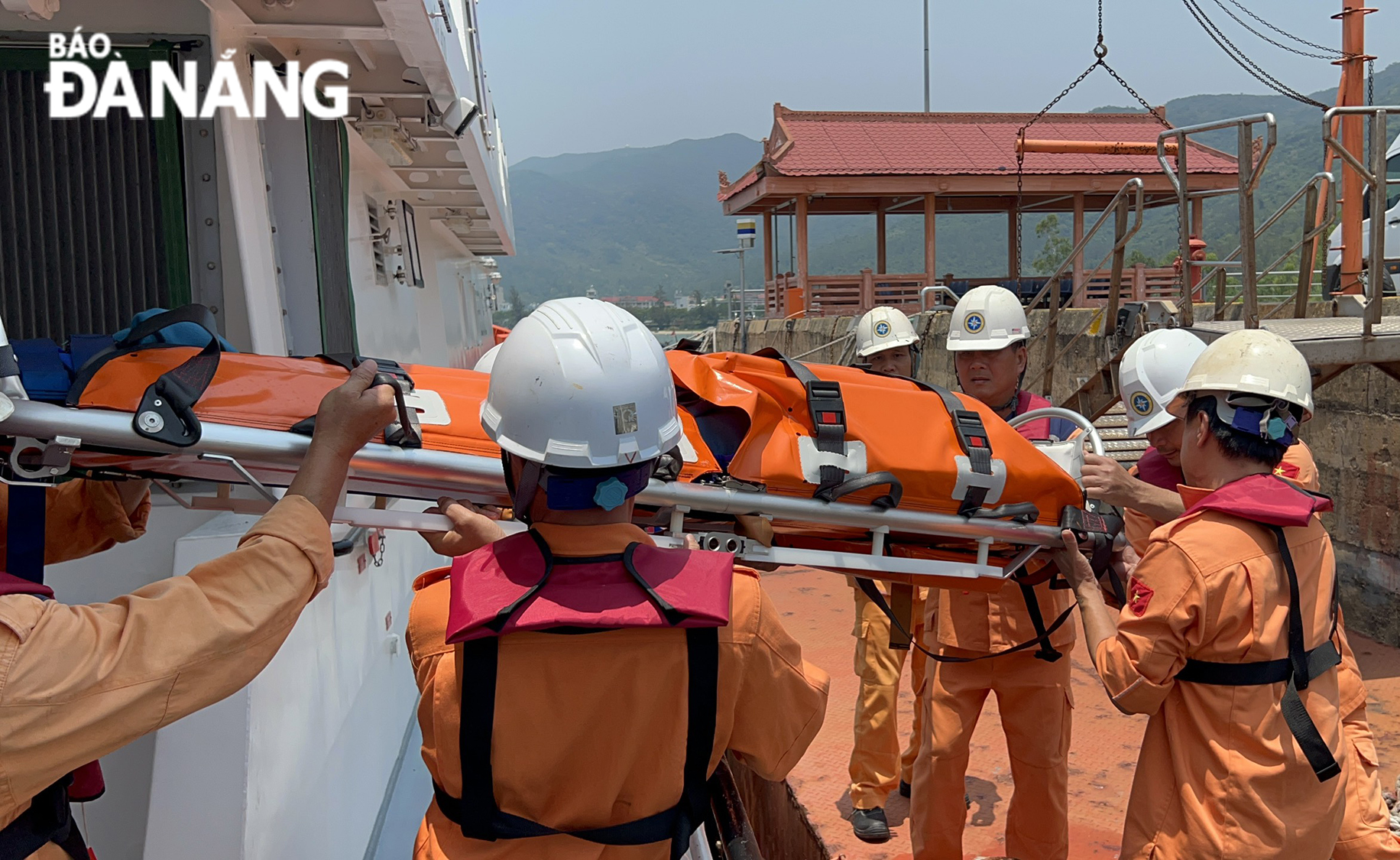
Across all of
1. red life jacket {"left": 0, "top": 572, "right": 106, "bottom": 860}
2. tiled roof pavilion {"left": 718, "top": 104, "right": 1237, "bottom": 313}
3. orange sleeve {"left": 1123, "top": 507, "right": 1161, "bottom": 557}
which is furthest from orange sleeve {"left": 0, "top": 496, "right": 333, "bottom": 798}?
tiled roof pavilion {"left": 718, "top": 104, "right": 1237, "bottom": 313}

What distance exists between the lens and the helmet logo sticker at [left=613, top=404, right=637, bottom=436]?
63.0 inches

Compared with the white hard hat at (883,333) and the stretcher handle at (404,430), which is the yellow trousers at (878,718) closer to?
the white hard hat at (883,333)

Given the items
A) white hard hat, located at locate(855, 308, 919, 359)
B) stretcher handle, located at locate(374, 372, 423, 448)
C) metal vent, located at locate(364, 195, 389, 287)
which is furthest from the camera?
metal vent, located at locate(364, 195, 389, 287)

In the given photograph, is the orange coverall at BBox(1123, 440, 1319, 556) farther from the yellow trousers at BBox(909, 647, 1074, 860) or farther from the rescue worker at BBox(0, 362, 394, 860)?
the rescue worker at BBox(0, 362, 394, 860)

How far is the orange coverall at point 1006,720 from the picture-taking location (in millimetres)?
3332

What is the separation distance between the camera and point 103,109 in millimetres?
2883

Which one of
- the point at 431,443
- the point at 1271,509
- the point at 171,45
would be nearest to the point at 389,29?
the point at 171,45

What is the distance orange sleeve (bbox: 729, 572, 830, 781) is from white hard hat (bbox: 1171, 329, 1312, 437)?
4.30 feet

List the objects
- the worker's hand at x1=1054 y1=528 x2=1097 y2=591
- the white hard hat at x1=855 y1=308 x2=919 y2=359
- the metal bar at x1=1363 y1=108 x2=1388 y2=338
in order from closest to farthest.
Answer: the worker's hand at x1=1054 y1=528 x2=1097 y2=591 → the white hard hat at x1=855 y1=308 x2=919 y2=359 → the metal bar at x1=1363 y1=108 x2=1388 y2=338

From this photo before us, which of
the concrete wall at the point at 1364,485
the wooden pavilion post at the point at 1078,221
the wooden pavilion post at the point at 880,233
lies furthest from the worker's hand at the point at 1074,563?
the wooden pavilion post at the point at 880,233

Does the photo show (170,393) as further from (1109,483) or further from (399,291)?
(399,291)

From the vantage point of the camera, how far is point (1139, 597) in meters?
2.25

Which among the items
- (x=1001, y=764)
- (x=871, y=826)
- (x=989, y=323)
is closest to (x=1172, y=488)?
(x=989, y=323)

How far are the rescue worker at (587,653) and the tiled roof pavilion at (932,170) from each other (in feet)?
54.2
